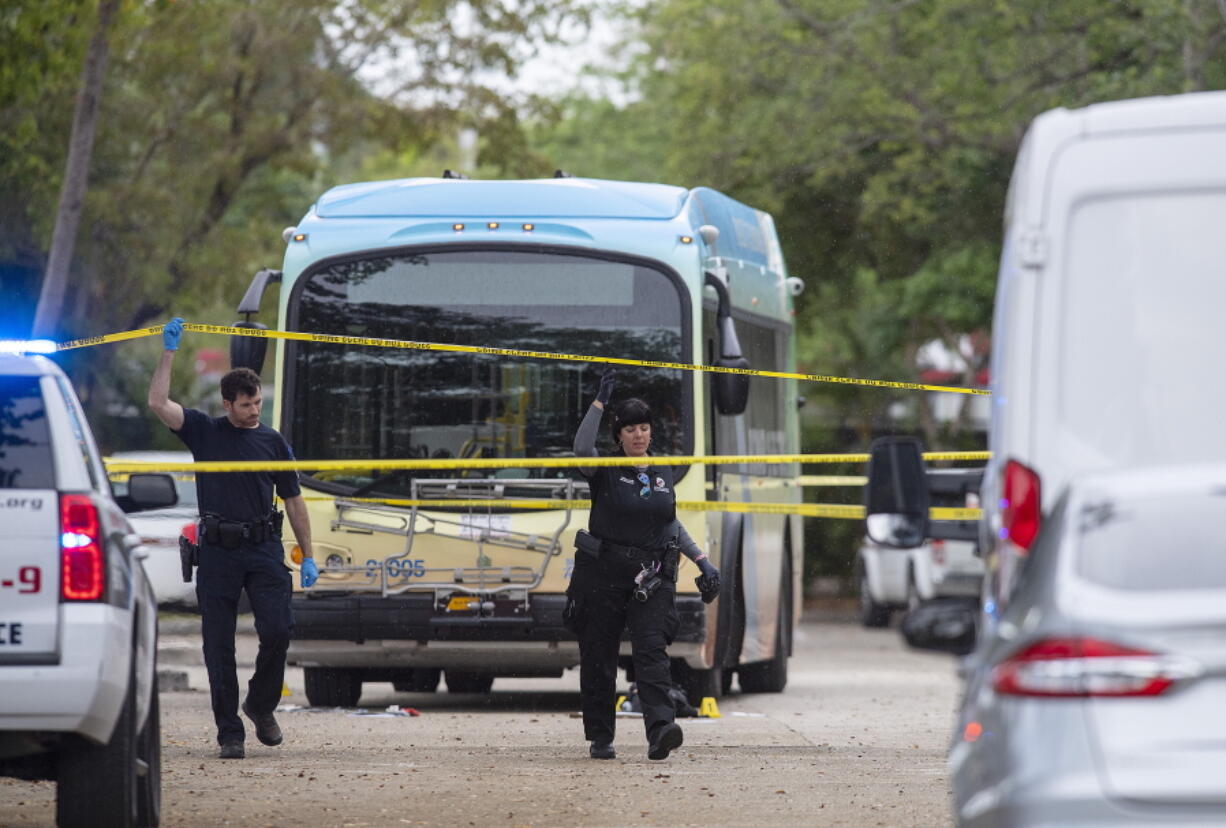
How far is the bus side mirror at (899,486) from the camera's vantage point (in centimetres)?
734

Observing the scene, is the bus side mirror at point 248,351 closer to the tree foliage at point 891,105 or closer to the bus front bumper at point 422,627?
the bus front bumper at point 422,627

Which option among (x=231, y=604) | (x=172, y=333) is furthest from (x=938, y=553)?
(x=172, y=333)

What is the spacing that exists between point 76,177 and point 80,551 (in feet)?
39.9

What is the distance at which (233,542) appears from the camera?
36.9 feet

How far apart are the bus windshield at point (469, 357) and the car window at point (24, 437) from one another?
641 centimetres

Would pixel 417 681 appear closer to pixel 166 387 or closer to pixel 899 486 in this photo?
pixel 166 387

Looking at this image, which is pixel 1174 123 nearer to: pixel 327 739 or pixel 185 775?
pixel 185 775

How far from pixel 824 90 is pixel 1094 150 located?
23.1m

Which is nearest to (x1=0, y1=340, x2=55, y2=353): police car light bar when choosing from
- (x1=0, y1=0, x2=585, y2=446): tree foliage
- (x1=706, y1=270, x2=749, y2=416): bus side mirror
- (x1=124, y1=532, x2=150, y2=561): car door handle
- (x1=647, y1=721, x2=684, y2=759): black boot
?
(x1=124, y1=532, x2=150, y2=561): car door handle

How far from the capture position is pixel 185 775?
34.2 feet

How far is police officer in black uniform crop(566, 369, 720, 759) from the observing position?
11.2m

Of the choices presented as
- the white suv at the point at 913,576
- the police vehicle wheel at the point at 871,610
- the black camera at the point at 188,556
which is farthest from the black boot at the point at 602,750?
the police vehicle wheel at the point at 871,610

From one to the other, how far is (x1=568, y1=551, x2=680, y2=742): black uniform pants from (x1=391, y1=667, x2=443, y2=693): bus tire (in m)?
4.54

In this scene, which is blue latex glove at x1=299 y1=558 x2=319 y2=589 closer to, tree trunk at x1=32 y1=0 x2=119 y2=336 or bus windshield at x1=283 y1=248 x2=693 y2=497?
bus windshield at x1=283 y1=248 x2=693 y2=497
